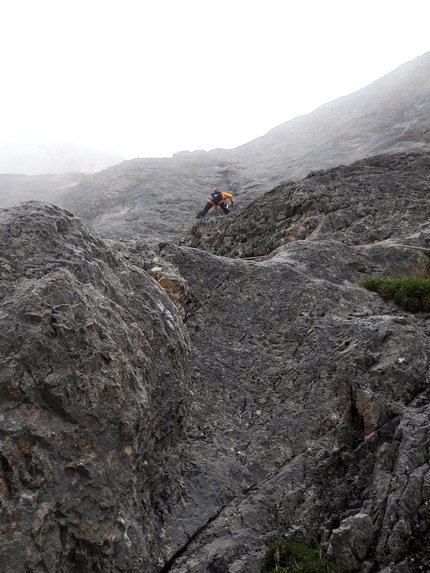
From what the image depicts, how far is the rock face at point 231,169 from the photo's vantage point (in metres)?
27.0

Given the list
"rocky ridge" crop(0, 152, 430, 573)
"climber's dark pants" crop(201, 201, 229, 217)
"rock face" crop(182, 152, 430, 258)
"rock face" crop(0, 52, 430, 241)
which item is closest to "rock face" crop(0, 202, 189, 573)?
"rocky ridge" crop(0, 152, 430, 573)

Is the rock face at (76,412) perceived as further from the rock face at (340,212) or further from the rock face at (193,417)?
the rock face at (340,212)

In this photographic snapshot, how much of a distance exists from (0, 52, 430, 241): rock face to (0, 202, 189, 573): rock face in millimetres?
16275

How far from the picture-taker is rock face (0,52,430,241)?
2705 centimetres

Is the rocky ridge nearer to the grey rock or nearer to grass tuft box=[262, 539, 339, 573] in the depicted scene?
the grey rock

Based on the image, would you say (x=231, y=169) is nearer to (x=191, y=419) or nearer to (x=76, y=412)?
(x=191, y=419)

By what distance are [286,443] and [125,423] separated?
2935 mm

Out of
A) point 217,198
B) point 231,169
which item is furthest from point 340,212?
point 231,169

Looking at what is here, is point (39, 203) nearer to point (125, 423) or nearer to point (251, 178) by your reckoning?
point (125, 423)

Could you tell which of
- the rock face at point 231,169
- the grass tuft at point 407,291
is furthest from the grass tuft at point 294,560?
the rock face at point 231,169

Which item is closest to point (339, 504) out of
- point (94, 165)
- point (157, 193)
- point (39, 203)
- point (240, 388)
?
point (240, 388)

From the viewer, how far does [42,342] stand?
18.9ft

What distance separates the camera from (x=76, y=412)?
18.8 feet

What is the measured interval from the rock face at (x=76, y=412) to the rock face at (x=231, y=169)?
53.4 feet
